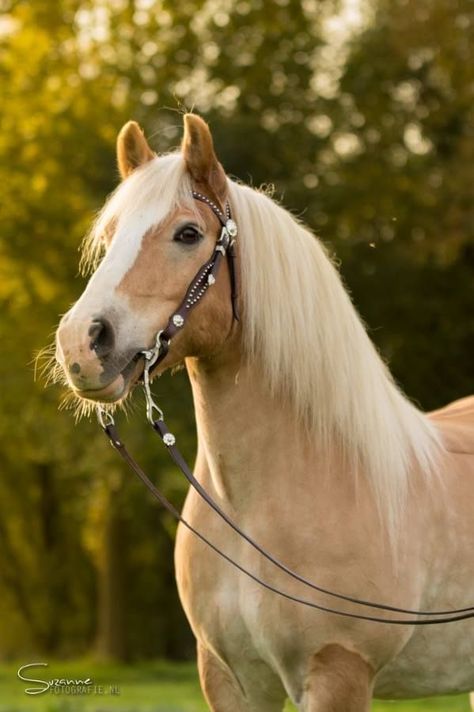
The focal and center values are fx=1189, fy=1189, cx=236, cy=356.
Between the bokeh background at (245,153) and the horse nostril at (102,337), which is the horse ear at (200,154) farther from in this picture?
the bokeh background at (245,153)

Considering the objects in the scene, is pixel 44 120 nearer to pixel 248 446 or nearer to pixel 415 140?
pixel 415 140

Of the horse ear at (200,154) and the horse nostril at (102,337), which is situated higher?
the horse ear at (200,154)

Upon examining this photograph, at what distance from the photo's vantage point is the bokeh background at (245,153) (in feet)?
62.9

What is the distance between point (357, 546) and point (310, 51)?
18075mm

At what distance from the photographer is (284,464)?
164 inches

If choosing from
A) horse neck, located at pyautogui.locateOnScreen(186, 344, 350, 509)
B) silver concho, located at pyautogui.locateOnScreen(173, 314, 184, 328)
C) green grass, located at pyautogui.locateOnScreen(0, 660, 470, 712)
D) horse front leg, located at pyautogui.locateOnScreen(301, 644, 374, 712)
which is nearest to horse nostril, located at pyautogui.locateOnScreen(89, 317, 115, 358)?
silver concho, located at pyautogui.locateOnScreen(173, 314, 184, 328)

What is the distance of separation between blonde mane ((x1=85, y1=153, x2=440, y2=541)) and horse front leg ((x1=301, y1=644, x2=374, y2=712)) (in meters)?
0.45

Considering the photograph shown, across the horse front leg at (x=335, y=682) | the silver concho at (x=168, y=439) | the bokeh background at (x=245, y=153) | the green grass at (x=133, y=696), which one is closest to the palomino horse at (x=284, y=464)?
the horse front leg at (x=335, y=682)

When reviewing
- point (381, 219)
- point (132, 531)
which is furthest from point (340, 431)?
point (132, 531)

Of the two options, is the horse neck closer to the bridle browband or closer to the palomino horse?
the palomino horse

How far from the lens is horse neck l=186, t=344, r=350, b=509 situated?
4.16m

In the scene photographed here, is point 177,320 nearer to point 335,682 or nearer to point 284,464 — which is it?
point 284,464

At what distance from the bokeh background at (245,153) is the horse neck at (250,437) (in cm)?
1386

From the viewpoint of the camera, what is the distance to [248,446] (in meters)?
4.17
